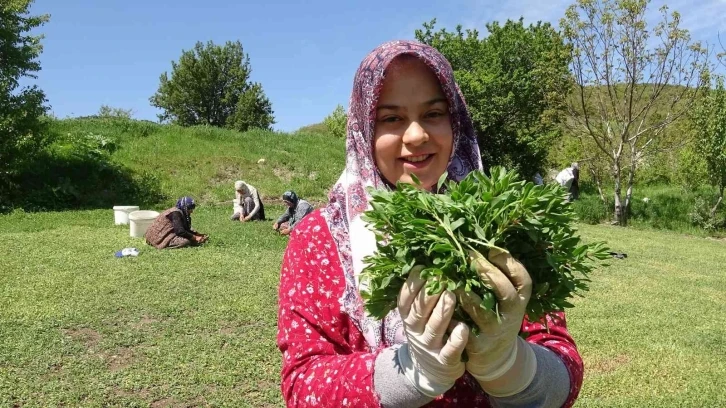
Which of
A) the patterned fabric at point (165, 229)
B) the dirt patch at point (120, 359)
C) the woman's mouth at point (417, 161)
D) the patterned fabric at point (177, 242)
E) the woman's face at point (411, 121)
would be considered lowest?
the dirt patch at point (120, 359)

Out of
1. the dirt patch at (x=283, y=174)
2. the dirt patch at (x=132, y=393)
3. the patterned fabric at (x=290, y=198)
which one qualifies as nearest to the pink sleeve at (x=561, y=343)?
the dirt patch at (x=132, y=393)

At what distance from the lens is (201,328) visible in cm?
697

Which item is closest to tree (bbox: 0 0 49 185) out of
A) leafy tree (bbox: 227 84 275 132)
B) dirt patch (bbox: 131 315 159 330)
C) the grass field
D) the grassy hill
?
the grassy hill

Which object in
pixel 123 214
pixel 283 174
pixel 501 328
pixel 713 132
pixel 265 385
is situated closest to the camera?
pixel 501 328

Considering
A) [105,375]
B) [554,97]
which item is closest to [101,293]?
[105,375]

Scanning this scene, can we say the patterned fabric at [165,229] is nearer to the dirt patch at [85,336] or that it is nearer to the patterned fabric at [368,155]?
the dirt patch at [85,336]

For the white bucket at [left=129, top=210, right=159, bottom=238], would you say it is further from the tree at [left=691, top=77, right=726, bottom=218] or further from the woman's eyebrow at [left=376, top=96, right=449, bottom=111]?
the tree at [left=691, top=77, right=726, bottom=218]

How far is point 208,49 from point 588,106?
38.4 metres

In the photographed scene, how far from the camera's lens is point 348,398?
1.45 meters

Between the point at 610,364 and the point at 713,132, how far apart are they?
48.8ft

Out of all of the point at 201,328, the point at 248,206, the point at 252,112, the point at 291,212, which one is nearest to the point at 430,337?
the point at 201,328

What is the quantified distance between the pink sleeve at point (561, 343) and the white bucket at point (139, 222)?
39.9 ft

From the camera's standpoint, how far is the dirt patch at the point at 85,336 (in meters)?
6.40

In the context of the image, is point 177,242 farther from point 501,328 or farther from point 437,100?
point 501,328
